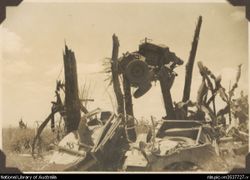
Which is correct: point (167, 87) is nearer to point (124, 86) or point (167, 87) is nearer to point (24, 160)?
point (124, 86)

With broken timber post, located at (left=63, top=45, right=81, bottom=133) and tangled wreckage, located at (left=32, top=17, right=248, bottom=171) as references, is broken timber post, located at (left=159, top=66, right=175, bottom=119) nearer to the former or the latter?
tangled wreckage, located at (left=32, top=17, right=248, bottom=171)

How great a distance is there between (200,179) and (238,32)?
2.50 ft

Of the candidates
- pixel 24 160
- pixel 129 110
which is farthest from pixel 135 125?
pixel 24 160

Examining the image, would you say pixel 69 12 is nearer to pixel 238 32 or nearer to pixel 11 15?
pixel 11 15

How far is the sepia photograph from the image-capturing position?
237 cm

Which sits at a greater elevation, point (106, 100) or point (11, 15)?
point (11, 15)

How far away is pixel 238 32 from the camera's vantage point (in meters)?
2.43

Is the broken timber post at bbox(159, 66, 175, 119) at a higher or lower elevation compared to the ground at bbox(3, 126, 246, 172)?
higher

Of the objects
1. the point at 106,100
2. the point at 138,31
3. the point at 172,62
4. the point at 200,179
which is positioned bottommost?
the point at 200,179

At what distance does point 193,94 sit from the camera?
2.42 meters

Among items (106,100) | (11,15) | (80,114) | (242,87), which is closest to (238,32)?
(242,87)

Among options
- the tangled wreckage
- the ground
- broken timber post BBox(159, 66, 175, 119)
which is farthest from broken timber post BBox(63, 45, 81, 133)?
broken timber post BBox(159, 66, 175, 119)

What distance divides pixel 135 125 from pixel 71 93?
1.17ft

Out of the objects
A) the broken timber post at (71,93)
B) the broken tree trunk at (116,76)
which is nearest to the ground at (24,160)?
the broken timber post at (71,93)
